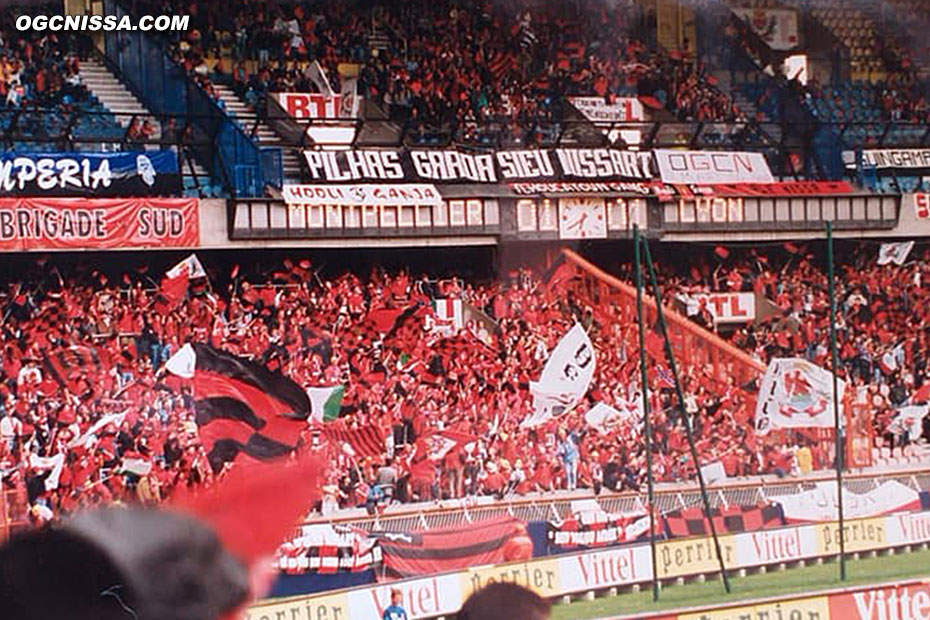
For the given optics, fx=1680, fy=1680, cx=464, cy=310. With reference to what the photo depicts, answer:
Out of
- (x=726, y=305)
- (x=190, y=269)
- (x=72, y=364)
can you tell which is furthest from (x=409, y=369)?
(x=726, y=305)

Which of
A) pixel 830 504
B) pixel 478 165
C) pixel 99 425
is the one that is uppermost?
pixel 478 165

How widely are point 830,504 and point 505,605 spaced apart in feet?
35.1

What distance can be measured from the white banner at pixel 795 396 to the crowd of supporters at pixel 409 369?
0.56 feet

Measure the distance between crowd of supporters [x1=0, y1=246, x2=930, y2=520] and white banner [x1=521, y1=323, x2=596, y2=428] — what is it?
106 millimetres

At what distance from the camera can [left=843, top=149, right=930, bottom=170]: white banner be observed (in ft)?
57.1

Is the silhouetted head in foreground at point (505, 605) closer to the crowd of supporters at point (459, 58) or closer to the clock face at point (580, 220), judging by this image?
the crowd of supporters at point (459, 58)

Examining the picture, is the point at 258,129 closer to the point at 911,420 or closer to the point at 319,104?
the point at 319,104

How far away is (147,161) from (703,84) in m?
6.84

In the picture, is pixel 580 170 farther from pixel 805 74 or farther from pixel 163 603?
pixel 163 603

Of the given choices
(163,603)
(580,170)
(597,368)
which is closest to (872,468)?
(597,368)

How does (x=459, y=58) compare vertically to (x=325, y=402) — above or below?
above

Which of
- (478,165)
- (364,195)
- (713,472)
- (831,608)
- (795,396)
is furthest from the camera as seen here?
(478,165)

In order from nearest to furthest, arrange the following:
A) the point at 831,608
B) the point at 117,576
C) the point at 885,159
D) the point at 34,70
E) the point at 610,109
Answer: the point at 117,576 < the point at 831,608 < the point at 34,70 < the point at 610,109 < the point at 885,159

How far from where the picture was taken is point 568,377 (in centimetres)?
1450
